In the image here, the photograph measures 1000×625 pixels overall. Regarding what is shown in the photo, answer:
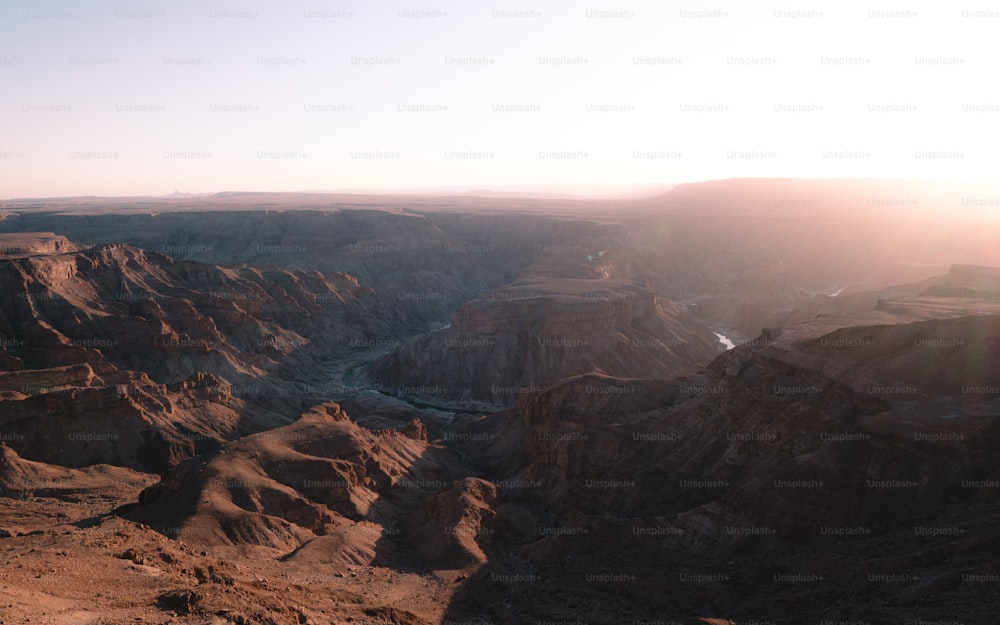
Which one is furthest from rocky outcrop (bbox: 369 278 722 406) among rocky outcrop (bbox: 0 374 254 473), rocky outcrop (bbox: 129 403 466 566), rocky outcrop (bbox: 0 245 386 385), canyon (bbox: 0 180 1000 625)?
rocky outcrop (bbox: 129 403 466 566)

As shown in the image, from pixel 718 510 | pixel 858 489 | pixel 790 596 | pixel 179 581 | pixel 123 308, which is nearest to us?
pixel 179 581

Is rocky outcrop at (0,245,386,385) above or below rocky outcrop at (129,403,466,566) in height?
above

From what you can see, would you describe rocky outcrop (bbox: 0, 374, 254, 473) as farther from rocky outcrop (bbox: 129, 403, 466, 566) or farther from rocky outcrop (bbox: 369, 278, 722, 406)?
rocky outcrop (bbox: 369, 278, 722, 406)

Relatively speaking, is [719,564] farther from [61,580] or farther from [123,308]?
[123,308]

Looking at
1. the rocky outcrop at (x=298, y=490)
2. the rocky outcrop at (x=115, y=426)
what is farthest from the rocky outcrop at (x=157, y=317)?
the rocky outcrop at (x=298, y=490)

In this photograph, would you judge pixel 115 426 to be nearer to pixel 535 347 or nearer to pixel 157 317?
pixel 157 317

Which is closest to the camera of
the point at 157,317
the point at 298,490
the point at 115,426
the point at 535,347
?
the point at 298,490

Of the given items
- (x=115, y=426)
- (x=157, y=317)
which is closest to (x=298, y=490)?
(x=115, y=426)

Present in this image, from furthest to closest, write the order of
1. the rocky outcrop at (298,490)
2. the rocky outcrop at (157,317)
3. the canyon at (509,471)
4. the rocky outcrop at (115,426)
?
1. the rocky outcrop at (157,317)
2. the rocky outcrop at (115,426)
3. the rocky outcrop at (298,490)
4. the canyon at (509,471)

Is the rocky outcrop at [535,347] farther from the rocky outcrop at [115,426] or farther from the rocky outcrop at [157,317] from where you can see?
the rocky outcrop at [115,426]

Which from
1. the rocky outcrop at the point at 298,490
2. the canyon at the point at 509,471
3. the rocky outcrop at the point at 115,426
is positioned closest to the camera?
the canyon at the point at 509,471

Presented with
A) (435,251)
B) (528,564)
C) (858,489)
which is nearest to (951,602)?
(858,489)
